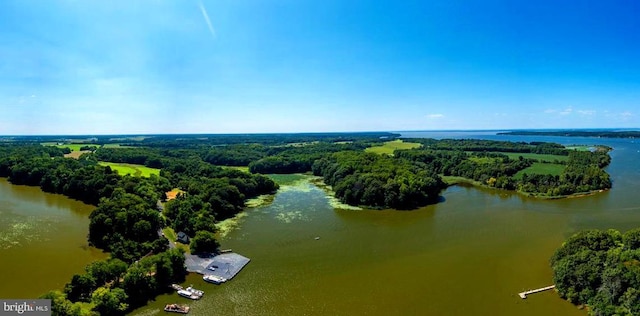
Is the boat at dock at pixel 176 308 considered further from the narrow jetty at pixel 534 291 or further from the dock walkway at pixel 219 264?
the narrow jetty at pixel 534 291

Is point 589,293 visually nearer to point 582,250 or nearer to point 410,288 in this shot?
point 582,250

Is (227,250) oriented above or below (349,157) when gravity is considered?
below

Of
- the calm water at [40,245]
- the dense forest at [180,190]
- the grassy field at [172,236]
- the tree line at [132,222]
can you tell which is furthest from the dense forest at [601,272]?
the calm water at [40,245]

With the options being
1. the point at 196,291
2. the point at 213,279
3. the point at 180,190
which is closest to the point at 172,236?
the point at 213,279

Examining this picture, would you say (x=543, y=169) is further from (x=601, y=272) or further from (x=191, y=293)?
(x=191, y=293)

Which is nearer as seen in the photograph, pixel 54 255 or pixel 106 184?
pixel 54 255

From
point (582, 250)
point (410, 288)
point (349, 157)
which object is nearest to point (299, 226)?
point (410, 288)

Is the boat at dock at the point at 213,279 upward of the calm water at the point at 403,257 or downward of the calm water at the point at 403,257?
upward
